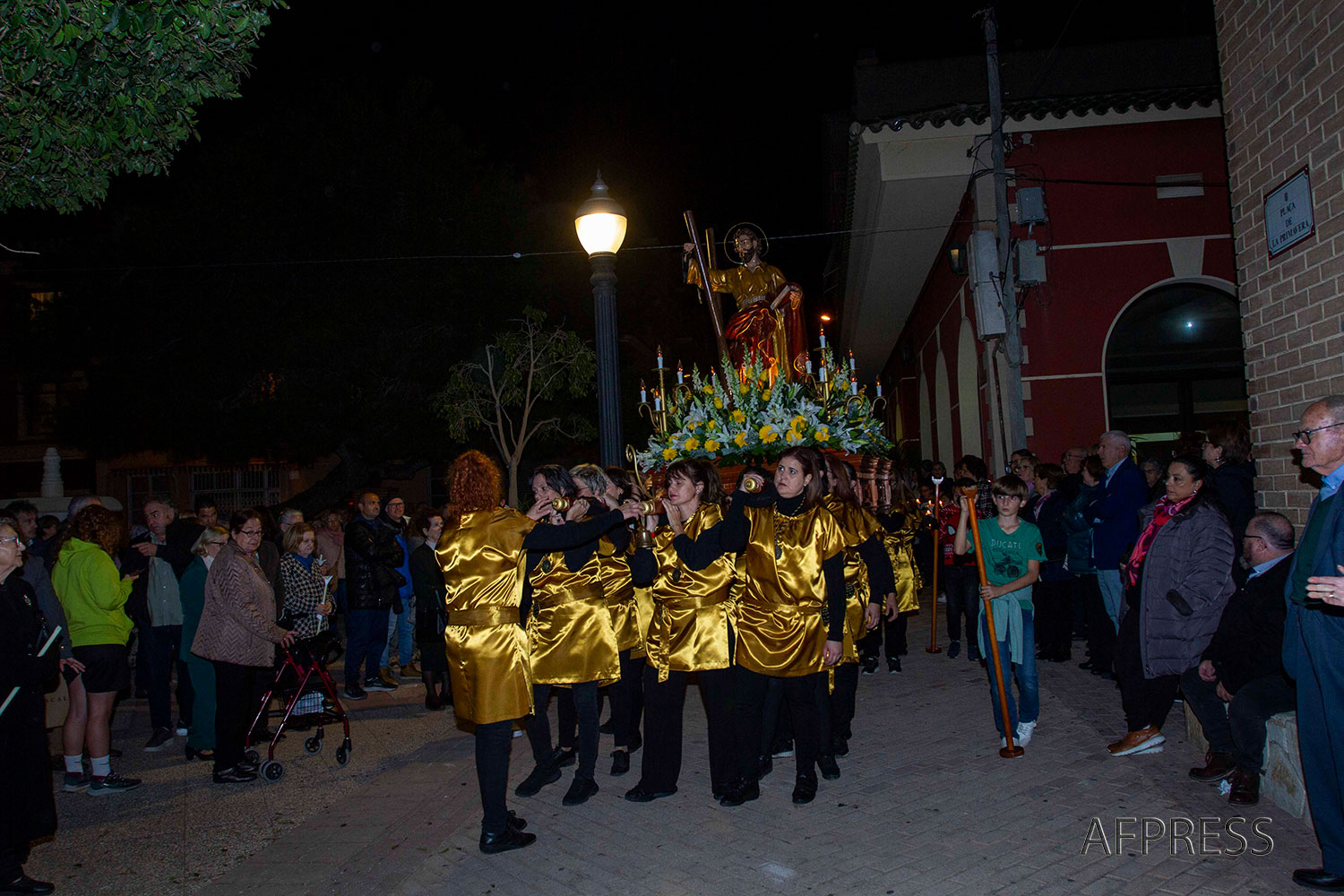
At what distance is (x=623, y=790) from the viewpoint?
5820mm

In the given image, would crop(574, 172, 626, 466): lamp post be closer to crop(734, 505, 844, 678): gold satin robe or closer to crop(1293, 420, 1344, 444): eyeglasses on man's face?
crop(734, 505, 844, 678): gold satin robe

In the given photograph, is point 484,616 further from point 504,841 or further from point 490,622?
point 504,841

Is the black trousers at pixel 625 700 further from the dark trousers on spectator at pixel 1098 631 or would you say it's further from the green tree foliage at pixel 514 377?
the green tree foliage at pixel 514 377

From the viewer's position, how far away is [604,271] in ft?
24.9

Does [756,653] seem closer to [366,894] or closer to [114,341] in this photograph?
[366,894]

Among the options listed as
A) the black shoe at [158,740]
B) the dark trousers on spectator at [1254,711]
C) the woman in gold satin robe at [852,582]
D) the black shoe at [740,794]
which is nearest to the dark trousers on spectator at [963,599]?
the woman in gold satin robe at [852,582]

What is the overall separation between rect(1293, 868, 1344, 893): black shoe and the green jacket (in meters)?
6.96

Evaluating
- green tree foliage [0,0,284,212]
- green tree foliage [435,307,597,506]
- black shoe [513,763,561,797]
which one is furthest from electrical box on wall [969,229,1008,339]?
green tree foliage [435,307,597,506]

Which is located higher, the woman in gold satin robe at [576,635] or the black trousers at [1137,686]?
the woman in gold satin robe at [576,635]

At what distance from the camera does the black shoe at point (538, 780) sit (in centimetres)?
578

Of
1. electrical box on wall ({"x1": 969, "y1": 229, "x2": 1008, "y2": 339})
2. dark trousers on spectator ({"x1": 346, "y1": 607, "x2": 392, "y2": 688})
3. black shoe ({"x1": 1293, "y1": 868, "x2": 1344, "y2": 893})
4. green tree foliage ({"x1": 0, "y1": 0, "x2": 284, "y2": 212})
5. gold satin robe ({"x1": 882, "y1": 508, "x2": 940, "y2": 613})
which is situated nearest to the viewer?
black shoe ({"x1": 1293, "y1": 868, "x2": 1344, "y2": 893})

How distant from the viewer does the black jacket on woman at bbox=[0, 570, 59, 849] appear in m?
4.64

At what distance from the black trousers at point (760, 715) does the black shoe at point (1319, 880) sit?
91.4 inches

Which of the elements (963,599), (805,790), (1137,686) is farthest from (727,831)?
(963,599)
